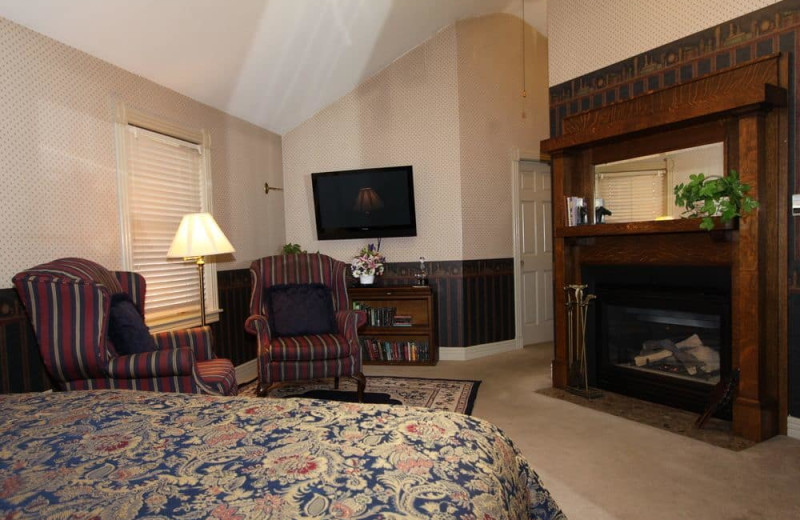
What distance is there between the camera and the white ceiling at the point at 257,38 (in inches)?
115

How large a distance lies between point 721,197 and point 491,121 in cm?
289

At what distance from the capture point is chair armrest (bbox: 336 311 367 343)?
3.70 m

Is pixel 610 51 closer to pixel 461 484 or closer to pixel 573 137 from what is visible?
pixel 573 137

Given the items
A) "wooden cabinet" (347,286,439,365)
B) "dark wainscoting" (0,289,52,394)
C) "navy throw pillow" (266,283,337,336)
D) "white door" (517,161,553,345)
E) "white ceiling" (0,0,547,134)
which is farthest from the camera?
"white door" (517,161,553,345)

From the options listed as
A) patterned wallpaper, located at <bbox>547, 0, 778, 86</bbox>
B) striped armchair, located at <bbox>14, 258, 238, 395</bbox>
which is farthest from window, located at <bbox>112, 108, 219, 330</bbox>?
patterned wallpaper, located at <bbox>547, 0, 778, 86</bbox>

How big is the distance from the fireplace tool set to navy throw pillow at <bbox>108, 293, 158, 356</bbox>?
2.82 meters

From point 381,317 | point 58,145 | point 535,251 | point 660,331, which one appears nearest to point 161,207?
point 58,145

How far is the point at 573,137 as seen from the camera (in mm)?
3623

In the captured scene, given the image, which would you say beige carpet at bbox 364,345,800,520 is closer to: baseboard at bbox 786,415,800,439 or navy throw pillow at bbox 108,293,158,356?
baseboard at bbox 786,415,800,439

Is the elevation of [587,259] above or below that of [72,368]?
above

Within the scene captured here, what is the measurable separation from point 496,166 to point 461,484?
15.5 feet

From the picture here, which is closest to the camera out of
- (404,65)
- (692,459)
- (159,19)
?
(692,459)

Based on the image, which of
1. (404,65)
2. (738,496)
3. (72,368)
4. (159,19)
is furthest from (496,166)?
(72,368)

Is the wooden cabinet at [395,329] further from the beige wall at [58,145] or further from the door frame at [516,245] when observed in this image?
the beige wall at [58,145]
